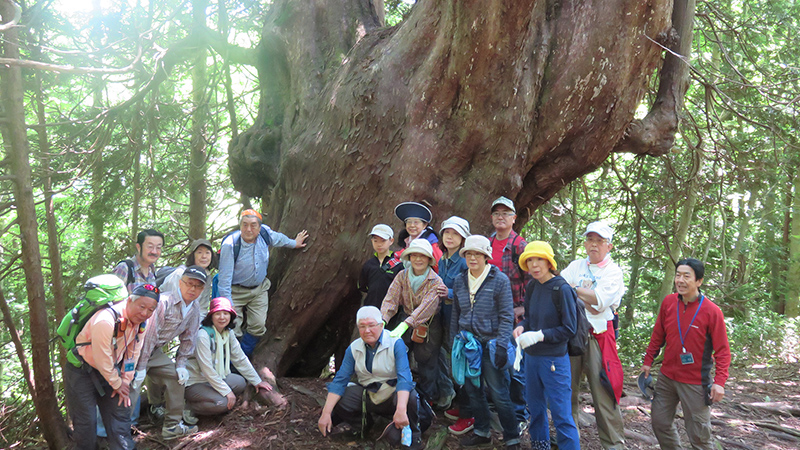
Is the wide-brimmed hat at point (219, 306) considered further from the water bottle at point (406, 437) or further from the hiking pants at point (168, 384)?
the water bottle at point (406, 437)

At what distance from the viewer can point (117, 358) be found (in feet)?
13.3

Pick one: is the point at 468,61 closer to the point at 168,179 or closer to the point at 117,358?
the point at 117,358

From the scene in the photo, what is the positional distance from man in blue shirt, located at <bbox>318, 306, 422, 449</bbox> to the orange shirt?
1630 millimetres

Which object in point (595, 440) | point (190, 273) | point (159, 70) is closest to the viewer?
point (190, 273)

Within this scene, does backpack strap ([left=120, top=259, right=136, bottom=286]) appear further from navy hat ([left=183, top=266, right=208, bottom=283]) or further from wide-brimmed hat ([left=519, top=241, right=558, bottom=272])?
wide-brimmed hat ([left=519, top=241, right=558, bottom=272])

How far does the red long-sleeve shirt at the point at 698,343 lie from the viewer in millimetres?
3943

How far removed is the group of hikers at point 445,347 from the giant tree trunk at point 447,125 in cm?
59

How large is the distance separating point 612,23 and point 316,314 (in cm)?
437

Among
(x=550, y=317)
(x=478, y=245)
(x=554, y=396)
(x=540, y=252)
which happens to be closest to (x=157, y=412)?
(x=478, y=245)

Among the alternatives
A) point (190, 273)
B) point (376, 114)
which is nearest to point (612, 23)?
point (376, 114)

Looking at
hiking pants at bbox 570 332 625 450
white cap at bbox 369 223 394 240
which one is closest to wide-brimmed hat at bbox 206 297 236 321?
white cap at bbox 369 223 394 240

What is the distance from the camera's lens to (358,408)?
449 centimetres

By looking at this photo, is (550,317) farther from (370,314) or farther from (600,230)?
(370,314)

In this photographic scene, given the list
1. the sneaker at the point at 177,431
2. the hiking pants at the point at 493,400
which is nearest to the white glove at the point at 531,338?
the hiking pants at the point at 493,400
